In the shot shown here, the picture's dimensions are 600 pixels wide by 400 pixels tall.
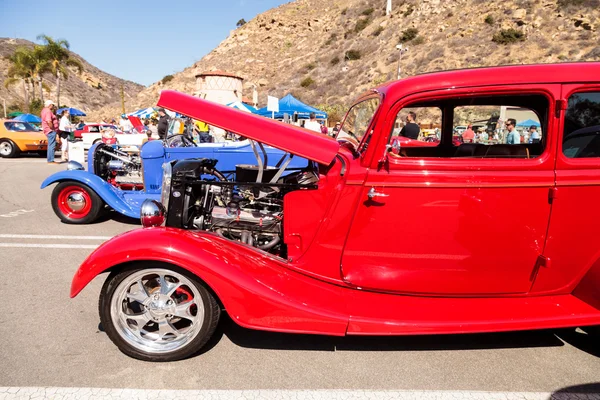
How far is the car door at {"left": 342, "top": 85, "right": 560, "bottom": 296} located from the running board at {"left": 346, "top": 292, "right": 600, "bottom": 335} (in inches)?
3.2

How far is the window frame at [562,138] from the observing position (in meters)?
2.38

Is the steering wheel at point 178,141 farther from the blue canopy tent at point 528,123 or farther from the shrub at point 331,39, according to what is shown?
the shrub at point 331,39

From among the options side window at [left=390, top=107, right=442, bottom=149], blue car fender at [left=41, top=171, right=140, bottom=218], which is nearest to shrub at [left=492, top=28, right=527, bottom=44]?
side window at [left=390, top=107, right=442, bottom=149]

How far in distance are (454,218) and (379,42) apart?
4107 centimetres

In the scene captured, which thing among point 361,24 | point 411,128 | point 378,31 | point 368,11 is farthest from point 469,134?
point 368,11

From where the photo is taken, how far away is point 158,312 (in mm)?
2488

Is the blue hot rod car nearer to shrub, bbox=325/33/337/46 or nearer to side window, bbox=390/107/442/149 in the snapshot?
side window, bbox=390/107/442/149

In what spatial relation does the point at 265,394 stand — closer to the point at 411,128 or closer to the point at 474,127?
the point at 411,128

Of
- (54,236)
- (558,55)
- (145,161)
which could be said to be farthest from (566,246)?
(558,55)

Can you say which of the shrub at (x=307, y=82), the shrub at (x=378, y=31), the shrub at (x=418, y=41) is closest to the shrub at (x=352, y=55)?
the shrub at (x=378, y=31)

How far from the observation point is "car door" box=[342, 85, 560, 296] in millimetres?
2395

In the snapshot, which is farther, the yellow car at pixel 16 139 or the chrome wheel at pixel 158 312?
the yellow car at pixel 16 139

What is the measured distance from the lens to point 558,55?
2506 cm

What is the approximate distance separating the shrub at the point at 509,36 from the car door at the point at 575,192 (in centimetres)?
3112
